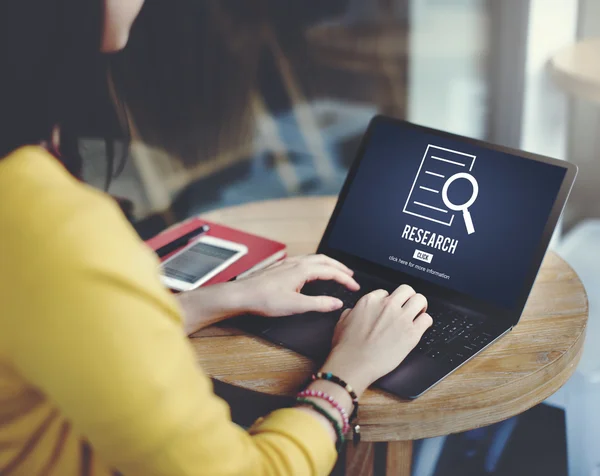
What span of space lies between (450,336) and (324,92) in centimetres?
204

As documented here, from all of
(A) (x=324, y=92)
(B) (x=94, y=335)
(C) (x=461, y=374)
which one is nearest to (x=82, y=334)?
(B) (x=94, y=335)

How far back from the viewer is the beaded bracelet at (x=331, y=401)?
31.6 inches

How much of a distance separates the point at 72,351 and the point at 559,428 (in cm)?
143

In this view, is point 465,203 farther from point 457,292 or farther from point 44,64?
point 44,64

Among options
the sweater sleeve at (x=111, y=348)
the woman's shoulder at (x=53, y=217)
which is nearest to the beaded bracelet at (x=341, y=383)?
the sweater sleeve at (x=111, y=348)

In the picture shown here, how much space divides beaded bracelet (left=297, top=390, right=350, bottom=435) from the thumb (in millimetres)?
197

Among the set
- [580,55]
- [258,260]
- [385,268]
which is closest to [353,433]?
[385,268]

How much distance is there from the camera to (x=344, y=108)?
290 centimetres

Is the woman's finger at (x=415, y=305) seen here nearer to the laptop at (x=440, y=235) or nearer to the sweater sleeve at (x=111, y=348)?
the laptop at (x=440, y=235)

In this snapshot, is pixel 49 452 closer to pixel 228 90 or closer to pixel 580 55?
pixel 580 55

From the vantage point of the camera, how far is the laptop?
974 mm

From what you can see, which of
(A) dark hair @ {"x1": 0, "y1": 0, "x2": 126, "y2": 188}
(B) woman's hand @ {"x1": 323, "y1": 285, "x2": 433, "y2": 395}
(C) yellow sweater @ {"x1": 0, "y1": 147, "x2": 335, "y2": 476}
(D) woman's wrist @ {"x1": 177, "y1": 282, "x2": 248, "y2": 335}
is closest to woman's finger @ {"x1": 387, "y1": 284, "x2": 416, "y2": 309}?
(B) woman's hand @ {"x1": 323, "y1": 285, "x2": 433, "y2": 395}

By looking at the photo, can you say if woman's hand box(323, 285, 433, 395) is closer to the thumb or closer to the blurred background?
the thumb

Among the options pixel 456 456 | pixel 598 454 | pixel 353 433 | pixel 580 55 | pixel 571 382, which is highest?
pixel 580 55
